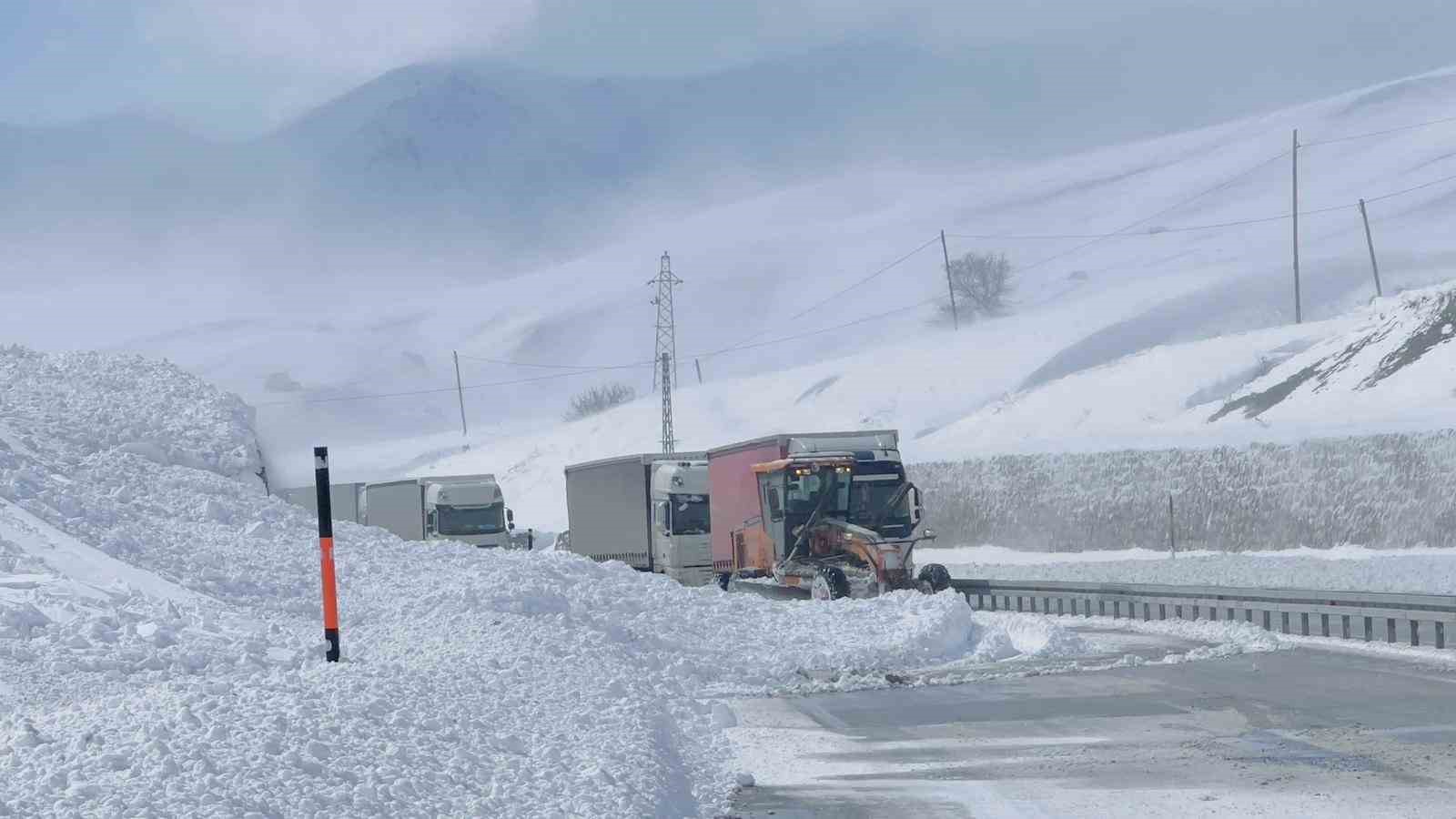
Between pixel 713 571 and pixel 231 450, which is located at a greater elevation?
pixel 231 450

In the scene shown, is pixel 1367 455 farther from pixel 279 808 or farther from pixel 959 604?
pixel 279 808

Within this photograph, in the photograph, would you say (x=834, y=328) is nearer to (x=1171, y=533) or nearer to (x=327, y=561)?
(x=1171, y=533)

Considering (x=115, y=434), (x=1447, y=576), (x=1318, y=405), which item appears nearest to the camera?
(x=115, y=434)

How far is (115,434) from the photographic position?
1973 cm

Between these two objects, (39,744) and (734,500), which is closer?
(39,744)

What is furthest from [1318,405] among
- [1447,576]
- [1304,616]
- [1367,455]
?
[1304,616]

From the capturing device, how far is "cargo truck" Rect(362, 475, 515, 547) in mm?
44844

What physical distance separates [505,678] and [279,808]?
5155 millimetres

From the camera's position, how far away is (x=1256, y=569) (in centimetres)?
3922

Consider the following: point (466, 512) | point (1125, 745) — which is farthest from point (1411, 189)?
point (1125, 745)

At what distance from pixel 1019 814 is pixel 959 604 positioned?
12.1 m

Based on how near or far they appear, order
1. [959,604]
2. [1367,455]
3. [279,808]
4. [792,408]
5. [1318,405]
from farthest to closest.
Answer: [792,408] < [1318,405] < [1367,455] < [959,604] < [279,808]

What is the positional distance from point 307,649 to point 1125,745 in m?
6.55

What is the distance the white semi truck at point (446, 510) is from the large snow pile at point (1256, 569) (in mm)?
13498
